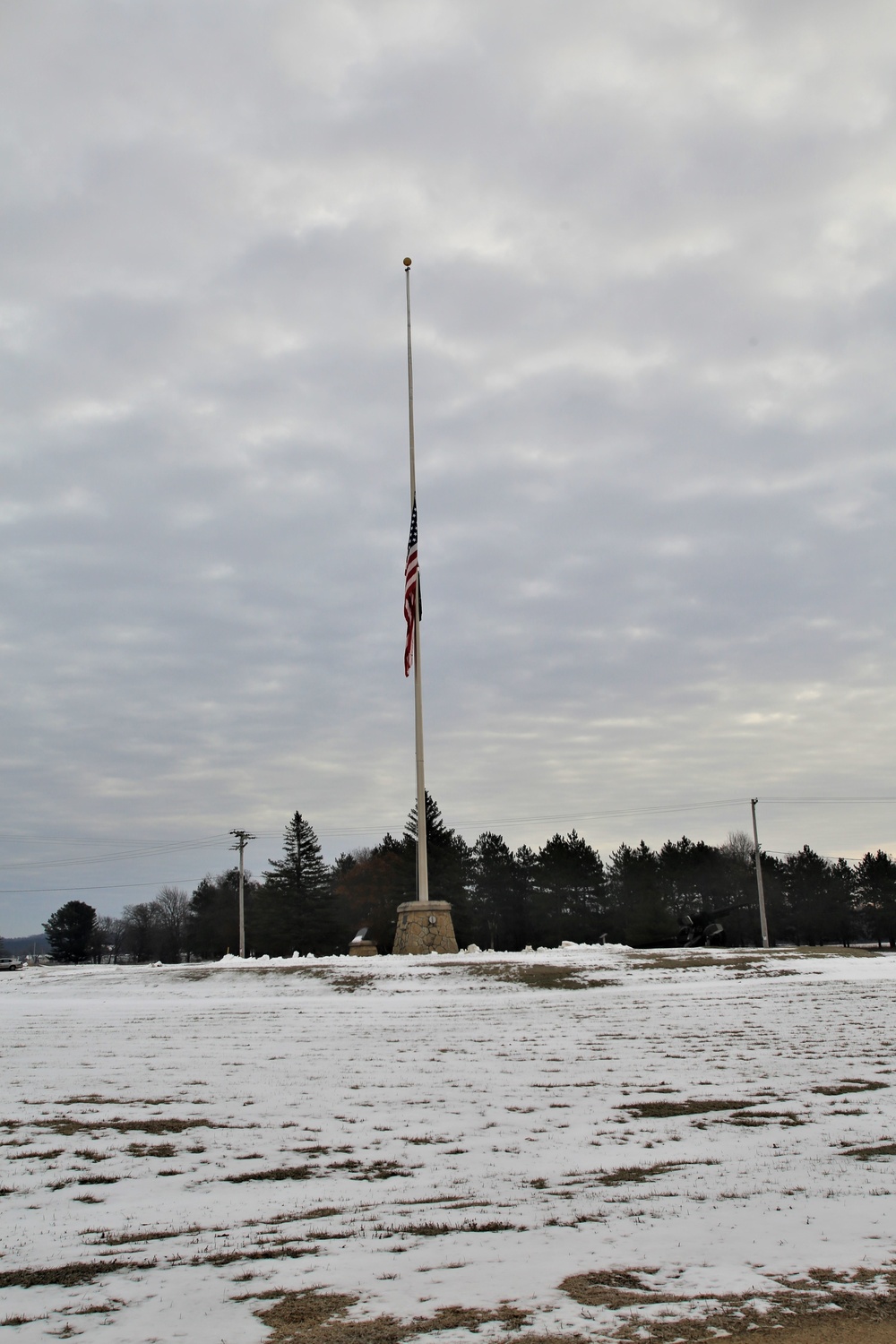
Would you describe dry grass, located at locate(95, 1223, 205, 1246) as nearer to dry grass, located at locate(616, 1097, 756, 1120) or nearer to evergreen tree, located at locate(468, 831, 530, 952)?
dry grass, located at locate(616, 1097, 756, 1120)

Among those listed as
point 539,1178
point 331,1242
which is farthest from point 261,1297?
point 539,1178

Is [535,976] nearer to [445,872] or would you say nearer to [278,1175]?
[278,1175]

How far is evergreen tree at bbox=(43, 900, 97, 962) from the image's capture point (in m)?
104

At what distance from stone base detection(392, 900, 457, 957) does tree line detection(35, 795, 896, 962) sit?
37.2 m

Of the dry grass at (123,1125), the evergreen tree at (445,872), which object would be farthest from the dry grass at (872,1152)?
the evergreen tree at (445,872)

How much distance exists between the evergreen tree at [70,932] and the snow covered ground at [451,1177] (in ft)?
325

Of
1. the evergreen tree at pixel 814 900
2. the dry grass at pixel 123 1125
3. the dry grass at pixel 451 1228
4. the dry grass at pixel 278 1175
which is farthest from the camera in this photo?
the evergreen tree at pixel 814 900

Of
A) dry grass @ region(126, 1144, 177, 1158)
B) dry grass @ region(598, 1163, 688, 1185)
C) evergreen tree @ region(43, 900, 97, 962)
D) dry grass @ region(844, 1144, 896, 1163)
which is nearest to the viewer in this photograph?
dry grass @ region(598, 1163, 688, 1185)

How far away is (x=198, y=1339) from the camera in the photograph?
356cm

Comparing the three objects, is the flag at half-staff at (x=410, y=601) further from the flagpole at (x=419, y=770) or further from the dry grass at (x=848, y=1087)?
the dry grass at (x=848, y=1087)

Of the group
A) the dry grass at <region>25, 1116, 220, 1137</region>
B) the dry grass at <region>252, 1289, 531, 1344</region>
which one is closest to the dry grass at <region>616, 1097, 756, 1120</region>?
the dry grass at <region>25, 1116, 220, 1137</region>

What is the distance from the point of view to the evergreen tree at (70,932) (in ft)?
340

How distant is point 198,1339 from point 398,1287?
2.98 feet

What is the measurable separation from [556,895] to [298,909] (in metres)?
20.9
